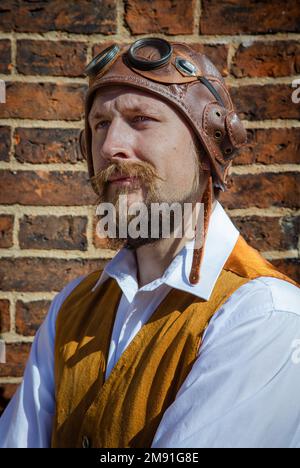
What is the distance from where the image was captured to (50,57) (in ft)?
5.17

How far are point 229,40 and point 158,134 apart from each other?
1.68 feet

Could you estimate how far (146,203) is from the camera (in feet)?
4.26

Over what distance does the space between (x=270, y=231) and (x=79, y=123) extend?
0.72m

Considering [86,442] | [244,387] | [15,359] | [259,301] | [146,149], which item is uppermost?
[146,149]

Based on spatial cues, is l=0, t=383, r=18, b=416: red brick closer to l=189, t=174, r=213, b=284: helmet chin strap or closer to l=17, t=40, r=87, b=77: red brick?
l=189, t=174, r=213, b=284: helmet chin strap

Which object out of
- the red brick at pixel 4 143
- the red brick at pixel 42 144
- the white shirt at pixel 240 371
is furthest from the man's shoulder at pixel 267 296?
the red brick at pixel 4 143

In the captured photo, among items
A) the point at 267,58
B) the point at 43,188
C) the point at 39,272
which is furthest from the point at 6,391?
the point at 267,58

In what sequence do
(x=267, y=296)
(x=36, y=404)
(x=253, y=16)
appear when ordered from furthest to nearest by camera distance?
(x=253, y=16)
(x=36, y=404)
(x=267, y=296)

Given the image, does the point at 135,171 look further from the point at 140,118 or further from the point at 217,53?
the point at 217,53

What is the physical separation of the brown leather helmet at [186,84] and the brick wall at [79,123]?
0.80 feet

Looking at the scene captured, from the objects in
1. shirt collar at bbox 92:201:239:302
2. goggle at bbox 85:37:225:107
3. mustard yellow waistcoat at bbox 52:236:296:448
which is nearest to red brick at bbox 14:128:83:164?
goggle at bbox 85:37:225:107

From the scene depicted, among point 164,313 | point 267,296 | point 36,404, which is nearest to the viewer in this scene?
point 267,296

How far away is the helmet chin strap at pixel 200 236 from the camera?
47.3 inches
